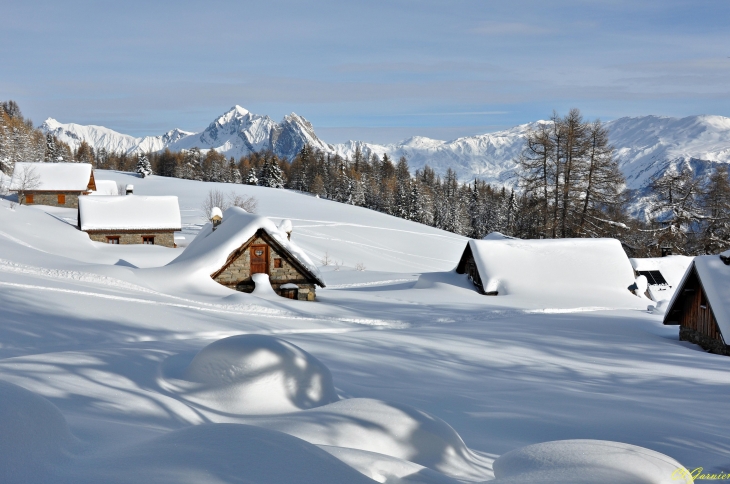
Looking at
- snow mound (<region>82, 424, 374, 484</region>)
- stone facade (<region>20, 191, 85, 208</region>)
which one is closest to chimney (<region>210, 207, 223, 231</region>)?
snow mound (<region>82, 424, 374, 484</region>)

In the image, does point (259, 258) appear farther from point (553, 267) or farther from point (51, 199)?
point (51, 199)

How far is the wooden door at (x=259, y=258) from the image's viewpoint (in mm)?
23672

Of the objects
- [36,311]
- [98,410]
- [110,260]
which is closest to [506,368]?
[98,410]

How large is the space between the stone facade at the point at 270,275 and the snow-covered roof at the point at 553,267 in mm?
9445

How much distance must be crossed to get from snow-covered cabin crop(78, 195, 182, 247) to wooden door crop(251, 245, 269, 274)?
971 inches

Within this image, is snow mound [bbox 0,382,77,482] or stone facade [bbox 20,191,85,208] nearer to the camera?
snow mound [bbox 0,382,77,482]

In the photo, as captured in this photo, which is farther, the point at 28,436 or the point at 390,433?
the point at 390,433

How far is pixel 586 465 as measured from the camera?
5.57 meters

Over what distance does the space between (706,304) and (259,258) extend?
17.3 metres

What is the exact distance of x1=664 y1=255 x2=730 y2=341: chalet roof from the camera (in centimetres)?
1650

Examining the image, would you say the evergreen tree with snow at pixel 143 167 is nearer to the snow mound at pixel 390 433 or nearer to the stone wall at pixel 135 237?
the stone wall at pixel 135 237

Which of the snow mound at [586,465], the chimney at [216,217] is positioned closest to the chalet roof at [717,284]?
the snow mound at [586,465]

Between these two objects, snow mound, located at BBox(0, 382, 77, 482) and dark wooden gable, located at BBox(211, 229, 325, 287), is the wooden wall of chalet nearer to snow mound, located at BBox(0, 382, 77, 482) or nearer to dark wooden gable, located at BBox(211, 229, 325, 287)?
dark wooden gable, located at BBox(211, 229, 325, 287)

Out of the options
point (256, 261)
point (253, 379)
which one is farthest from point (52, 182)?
point (253, 379)
